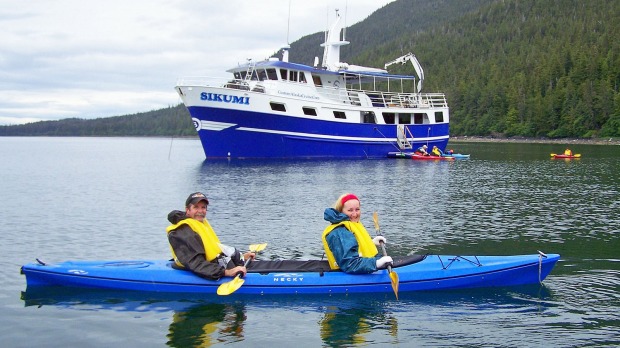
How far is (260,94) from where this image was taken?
41.9 meters

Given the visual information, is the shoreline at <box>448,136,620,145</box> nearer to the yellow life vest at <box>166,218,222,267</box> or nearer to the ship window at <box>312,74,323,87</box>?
the ship window at <box>312,74,323,87</box>

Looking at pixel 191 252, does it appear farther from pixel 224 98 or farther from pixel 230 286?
pixel 224 98

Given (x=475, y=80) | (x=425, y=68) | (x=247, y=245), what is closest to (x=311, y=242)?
(x=247, y=245)

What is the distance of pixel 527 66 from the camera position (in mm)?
120062

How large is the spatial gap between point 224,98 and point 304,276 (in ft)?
107

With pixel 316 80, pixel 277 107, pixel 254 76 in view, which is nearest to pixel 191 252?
pixel 277 107

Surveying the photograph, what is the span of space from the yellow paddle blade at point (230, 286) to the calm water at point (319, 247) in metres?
0.39

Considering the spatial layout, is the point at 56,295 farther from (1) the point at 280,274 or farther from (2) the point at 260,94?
(2) the point at 260,94

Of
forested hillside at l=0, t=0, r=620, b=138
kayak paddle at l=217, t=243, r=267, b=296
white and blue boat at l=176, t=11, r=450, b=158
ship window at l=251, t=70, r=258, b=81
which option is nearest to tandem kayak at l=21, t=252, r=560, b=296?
kayak paddle at l=217, t=243, r=267, b=296

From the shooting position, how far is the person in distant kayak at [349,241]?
10.0m

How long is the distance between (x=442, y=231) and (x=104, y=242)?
28.4ft

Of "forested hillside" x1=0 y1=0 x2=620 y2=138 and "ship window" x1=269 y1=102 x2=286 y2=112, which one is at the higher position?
"forested hillside" x1=0 y1=0 x2=620 y2=138

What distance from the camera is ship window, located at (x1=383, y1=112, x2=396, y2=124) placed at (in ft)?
159

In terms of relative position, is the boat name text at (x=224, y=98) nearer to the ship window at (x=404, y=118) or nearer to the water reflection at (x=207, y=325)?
the ship window at (x=404, y=118)
